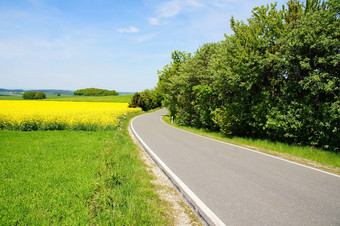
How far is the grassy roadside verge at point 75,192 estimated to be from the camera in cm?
345

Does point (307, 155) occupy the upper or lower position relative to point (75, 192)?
upper

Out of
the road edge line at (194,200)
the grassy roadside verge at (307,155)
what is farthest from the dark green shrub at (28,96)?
the grassy roadside verge at (307,155)

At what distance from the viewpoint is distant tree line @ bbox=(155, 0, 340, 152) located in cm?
751

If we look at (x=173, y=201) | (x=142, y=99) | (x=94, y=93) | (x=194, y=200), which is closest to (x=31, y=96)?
(x=94, y=93)

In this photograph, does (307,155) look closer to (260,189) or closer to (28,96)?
(260,189)

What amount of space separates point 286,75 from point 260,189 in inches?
290

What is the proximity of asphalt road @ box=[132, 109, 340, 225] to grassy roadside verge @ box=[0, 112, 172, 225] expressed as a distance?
3.75 feet

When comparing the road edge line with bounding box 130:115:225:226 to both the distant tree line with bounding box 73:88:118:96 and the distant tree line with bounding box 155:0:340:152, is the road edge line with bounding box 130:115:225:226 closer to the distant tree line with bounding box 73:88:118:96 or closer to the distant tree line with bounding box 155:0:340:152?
the distant tree line with bounding box 155:0:340:152

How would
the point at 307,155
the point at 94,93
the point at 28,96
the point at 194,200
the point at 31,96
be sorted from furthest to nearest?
the point at 94,93
the point at 31,96
the point at 28,96
the point at 307,155
the point at 194,200

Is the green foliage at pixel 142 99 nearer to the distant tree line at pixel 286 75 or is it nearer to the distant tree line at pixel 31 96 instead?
the distant tree line at pixel 286 75

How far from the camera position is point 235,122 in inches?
487

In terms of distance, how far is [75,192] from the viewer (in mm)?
4332

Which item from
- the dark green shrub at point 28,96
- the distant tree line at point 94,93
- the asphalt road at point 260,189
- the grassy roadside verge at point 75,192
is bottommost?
the grassy roadside verge at point 75,192

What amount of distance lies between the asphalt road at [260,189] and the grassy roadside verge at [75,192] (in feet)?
3.75
